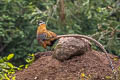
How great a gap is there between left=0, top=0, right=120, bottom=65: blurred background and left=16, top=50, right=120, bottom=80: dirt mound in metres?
2.46

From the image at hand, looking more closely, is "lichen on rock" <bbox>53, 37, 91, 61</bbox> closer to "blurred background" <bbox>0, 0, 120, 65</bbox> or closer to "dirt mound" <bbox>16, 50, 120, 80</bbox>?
"dirt mound" <bbox>16, 50, 120, 80</bbox>

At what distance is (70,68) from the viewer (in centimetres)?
626

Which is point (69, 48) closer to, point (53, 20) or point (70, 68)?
point (70, 68)

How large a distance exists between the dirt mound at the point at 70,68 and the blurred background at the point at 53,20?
8.07 feet

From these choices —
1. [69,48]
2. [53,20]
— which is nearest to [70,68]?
[69,48]

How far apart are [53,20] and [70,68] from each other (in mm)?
4114

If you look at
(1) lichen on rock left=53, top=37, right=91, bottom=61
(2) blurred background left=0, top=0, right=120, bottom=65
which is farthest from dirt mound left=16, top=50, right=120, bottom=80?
(2) blurred background left=0, top=0, right=120, bottom=65

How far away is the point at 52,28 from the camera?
457 inches

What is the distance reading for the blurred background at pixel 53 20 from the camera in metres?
9.66

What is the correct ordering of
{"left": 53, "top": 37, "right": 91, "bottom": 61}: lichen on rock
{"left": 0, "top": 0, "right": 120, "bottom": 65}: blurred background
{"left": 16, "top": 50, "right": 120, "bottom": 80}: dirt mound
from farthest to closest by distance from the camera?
{"left": 0, "top": 0, "right": 120, "bottom": 65}: blurred background < {"left": 53, "top": 37, "right": 91, "bottom": 61}: lichen on rock < {"left": 16, "top": 50, "right": 120, "bottom": 80}: dirt mound

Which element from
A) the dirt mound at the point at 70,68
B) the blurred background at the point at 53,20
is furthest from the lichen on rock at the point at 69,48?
the blurred background at the point at 53,20

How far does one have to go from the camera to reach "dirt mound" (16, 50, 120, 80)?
19.9 feet

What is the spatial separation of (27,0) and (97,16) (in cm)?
264

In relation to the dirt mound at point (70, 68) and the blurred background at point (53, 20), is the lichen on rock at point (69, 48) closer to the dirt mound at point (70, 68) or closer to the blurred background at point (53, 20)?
the dirt mound at point (70, 68)
